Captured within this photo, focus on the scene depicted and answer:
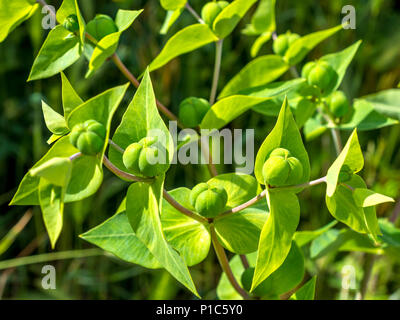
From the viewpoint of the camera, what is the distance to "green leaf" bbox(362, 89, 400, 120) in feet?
2.66

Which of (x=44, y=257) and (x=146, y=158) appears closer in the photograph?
(x=146, y=158)

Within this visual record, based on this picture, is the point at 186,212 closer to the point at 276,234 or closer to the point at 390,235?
the point at 276,234

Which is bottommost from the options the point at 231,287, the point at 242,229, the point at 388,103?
the point at 231,287

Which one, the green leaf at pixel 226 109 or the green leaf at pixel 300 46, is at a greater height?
the green leaf at pixel 300 46

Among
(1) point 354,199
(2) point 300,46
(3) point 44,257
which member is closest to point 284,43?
(2) point 300,46

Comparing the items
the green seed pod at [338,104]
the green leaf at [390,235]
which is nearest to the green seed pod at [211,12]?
the green seed pod at [338,104]

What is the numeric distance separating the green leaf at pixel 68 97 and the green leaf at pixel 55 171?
111mm

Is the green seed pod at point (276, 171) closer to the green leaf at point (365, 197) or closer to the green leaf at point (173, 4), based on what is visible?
the green leaf at point (365, 197)

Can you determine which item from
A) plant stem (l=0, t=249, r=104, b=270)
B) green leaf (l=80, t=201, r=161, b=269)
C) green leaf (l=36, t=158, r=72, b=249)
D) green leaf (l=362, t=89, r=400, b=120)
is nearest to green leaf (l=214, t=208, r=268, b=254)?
green leaf (l=80, t=201, r=161, b=269)

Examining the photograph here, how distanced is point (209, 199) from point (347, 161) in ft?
0.55

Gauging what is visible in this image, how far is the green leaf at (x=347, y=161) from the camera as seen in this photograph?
51cm

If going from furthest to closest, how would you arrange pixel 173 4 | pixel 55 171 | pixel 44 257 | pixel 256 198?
pixel 44 257 < pixel 173 4 < pixel 256 198 < pixel 55 171

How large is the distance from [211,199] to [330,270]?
1.06 m

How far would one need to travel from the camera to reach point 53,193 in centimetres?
51
